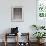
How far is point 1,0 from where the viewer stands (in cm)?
676

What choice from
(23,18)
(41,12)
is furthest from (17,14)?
(41,12)

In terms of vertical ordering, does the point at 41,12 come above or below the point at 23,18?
above

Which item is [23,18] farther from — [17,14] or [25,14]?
[17,14]

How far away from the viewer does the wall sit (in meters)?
6.80

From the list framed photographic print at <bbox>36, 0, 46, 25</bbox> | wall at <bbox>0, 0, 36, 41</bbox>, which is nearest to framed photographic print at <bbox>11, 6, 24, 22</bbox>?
wall at <bbox>0, 0, 36, 41</bbox>

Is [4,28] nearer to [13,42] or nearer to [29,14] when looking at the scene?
[13,42]

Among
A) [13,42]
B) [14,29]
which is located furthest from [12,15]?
[13,42]

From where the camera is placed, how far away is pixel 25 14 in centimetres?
684

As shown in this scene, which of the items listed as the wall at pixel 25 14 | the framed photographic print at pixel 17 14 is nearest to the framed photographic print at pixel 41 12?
the wall at pixel 25 14

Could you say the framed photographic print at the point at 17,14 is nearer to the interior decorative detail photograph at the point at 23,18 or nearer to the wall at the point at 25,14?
the interior decorative detail photograph at the point at 23,18

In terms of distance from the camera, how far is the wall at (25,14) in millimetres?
6797

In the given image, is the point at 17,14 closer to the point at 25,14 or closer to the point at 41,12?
the point at 25,14

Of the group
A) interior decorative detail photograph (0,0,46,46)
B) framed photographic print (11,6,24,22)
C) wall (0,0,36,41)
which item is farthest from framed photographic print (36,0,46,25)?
framed photographic print (11,6,24,22)

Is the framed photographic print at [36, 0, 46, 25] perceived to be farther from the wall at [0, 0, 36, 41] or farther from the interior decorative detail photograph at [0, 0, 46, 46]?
the wall at [0, 0, 36, 41]
